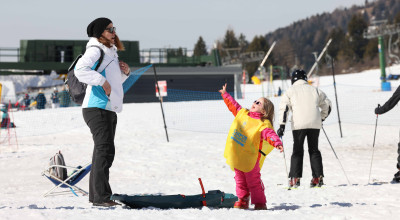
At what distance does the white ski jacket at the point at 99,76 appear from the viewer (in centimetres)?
489

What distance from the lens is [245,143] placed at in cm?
507

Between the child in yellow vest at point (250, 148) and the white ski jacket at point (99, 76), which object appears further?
the child in yellow vest at point (250, 148)

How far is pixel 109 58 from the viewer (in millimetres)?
5113

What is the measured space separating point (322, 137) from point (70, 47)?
27.3 m

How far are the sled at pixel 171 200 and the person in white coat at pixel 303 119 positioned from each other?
263cm

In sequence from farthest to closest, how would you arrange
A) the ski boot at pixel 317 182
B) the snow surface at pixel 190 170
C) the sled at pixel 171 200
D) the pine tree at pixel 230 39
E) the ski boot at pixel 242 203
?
the pine tree at pixel 230 39 < the ski boot at pixel 317 182 < the ski boot at pixel 242 203 < the sled at pixel 171 200 < the snow surface at pixel 190 170

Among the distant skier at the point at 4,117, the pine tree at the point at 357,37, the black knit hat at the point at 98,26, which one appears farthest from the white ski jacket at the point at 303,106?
the pine tree at the point at 357,37

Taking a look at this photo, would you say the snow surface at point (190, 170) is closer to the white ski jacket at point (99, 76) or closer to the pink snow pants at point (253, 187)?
the pink snow pants at point (253, 187)

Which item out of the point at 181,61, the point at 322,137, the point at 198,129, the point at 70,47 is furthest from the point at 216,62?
the point at 322,137

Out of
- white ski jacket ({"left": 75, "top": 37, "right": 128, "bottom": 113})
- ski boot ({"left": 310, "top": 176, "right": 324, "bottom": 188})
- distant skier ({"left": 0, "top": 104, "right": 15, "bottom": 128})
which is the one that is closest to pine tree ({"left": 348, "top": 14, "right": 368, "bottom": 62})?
distant skier ({"left": 0, "top": 104, "right": 15, "bottom": 128})

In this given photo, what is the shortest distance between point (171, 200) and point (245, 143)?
3.03ft

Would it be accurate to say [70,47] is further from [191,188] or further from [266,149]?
[266,149]

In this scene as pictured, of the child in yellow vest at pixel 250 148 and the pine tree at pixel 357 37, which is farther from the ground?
the pine tree at pixel 357 37

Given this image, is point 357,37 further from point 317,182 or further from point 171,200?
point 171,200
